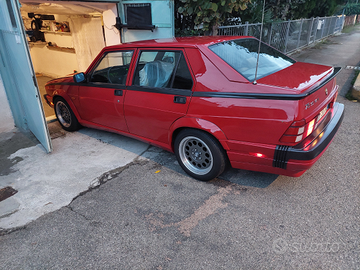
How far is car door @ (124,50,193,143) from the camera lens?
3162 millimetres

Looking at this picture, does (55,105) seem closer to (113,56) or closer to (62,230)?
(113,56)

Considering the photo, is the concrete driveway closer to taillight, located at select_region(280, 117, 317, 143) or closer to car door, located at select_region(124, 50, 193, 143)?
car door, located at select_region(124, 50, 193, 143)

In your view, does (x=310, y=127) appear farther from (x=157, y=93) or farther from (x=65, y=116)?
(x=65, y=116)

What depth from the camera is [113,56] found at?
13.5 ft

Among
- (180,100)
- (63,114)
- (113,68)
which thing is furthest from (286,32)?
(180,100)

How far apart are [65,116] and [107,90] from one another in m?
1.65

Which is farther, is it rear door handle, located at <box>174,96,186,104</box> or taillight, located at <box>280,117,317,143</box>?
rear door handle, located at <box>174,96,186,104</box>

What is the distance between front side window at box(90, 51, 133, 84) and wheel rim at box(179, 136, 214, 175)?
1.34 m

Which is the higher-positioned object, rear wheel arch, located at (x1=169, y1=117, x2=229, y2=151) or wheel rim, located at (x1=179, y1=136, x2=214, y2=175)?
rear wheel arch, located at (x1=169, y1=117, x2=229, y2=151)

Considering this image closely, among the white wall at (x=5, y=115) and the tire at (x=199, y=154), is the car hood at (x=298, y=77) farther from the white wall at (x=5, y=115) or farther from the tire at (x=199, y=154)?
the white wall at (x=5, y=115)

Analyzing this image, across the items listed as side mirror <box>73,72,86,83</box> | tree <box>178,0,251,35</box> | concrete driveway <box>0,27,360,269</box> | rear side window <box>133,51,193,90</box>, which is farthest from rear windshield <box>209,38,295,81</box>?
tree <box>178,0,251,35</box>

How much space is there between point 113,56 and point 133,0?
302cm

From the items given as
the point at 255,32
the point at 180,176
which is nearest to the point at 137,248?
the point at 180,176

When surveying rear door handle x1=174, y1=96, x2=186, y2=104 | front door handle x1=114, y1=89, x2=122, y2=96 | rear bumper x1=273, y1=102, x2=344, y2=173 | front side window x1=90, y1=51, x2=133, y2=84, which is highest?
front side window x1=90, y1=51, x2=133, y2=84
